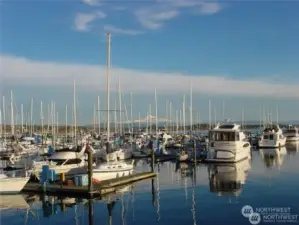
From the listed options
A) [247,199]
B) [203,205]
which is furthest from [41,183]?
[247,199]

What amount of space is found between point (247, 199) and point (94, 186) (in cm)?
984

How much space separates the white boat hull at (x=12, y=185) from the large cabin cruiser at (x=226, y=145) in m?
21.5

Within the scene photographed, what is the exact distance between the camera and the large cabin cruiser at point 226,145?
39594mm

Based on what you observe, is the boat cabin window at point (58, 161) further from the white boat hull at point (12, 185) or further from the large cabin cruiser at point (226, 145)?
the large cabin cruiser at point (226, 145)

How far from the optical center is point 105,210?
67.3 ft

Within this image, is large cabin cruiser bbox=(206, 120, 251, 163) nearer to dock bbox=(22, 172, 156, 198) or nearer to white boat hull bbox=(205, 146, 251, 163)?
white boat hull bbox=(205, 146, 251, 163)

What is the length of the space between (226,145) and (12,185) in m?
23.0

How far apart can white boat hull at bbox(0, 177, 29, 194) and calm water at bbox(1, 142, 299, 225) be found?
0.59 m

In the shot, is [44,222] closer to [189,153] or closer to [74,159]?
[74,159]

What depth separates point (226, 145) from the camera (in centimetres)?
4003

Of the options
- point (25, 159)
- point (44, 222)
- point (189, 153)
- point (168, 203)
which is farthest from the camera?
point (189, 153)

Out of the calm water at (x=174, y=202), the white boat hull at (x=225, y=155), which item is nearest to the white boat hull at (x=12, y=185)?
the calm water at (x=174, y=202)

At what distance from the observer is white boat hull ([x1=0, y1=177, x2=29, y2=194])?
25048 mm

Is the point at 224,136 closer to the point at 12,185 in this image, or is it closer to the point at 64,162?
the point at 64,162
